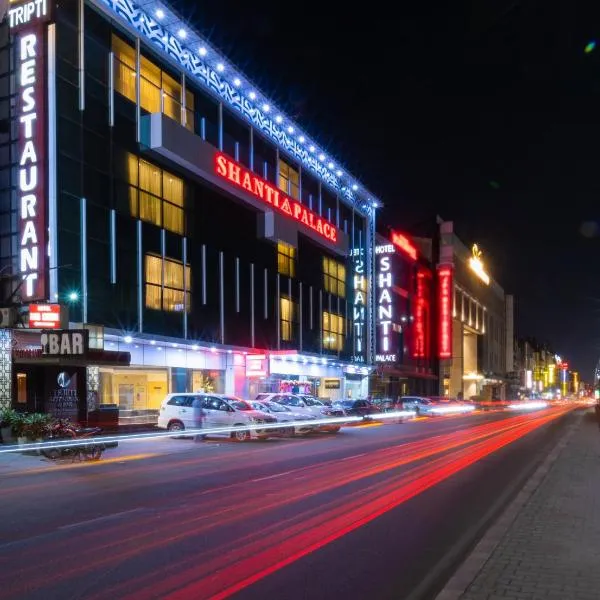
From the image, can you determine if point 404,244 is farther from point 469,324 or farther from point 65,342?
point 65,342

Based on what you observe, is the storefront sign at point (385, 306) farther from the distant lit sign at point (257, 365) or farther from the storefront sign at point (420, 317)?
the distant lit sign at point (257, 365)

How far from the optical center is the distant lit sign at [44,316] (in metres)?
23.7

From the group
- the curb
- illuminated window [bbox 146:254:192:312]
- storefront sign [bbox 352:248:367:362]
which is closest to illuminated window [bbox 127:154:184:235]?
illuminated window [bbox 146:254:192:312]

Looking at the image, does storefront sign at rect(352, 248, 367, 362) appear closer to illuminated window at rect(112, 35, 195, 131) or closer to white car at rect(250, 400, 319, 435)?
white car at rect(250, 400, 319, 435)

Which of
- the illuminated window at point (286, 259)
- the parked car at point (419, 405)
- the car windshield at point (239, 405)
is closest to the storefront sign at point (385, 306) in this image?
the parked car at point (419, 405)

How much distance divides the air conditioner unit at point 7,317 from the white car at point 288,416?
1018 cm

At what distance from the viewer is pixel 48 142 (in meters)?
25.3

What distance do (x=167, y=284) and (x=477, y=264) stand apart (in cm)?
7863

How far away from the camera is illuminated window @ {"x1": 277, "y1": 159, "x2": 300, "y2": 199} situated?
4338 centimetres

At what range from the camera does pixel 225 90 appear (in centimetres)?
3725

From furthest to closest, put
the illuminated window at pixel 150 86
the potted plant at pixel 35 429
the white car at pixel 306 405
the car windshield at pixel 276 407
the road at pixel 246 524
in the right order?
the white car at pixel 306 405
the car windshield at pixel 276 407
the illuminated window at pixel 150 86
the potted plant at pixel 35 429
the road at pixel 246 524

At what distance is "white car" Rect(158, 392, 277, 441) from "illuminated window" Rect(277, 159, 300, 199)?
18.9m

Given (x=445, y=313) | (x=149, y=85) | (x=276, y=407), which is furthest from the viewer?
(x=445, y=313)

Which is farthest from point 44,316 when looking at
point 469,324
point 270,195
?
point 469,324
